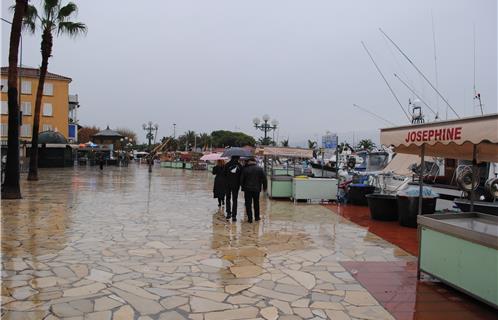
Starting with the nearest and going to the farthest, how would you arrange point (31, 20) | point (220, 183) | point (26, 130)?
→ point (220, 183)
point (31, 20)
point (26, 130)

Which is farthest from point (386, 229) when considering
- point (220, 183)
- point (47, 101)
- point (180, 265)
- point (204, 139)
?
point (204, 139)

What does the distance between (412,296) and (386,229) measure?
4.83 meters

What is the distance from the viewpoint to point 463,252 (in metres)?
4.80

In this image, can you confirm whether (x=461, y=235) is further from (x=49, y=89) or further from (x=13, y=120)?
(x=49, y=89)

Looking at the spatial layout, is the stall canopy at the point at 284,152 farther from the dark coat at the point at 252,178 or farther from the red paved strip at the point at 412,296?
the red paved strip at the point at 412,296

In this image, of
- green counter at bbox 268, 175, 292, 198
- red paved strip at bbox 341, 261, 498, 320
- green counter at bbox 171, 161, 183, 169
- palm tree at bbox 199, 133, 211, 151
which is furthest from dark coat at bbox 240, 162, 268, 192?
palm tree at bbox 199, 133, 211, 151

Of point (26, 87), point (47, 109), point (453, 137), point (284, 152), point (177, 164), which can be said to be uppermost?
point (26, 87)

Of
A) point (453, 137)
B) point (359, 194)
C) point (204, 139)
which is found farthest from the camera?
point (204, 139)

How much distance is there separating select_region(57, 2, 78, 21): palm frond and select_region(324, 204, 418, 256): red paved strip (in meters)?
16.3

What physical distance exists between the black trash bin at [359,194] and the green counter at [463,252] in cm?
859

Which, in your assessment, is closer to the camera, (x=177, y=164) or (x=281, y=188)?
(x=281, y=188)

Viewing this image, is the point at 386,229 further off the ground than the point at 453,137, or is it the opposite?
the point at 453,137

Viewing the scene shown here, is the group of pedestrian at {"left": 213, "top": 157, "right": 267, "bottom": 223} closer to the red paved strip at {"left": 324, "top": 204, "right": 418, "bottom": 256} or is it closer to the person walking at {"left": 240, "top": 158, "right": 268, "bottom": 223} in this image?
the person walking at {"left": 240, "top": 158, "right": 268, "bottom": 223}

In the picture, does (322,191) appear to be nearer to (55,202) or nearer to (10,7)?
(55,202)
